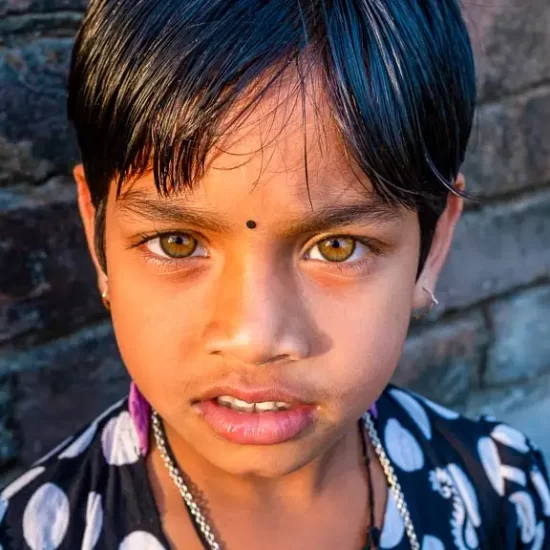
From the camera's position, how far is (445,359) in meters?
1.64

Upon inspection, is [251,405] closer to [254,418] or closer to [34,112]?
[254,418]

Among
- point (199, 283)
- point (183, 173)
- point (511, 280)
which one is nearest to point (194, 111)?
point (183, 173)

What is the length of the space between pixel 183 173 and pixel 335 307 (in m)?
0.21

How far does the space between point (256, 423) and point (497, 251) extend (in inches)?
40.2

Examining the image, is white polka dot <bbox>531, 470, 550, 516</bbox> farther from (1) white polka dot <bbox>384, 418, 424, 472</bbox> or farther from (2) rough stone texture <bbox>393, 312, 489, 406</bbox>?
(2) rough stone texture <bbox>393, 312, 489, 406</bbox>

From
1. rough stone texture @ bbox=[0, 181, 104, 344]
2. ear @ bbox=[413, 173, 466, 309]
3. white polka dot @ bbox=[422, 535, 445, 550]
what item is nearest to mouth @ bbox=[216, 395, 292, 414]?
ear @ bbox=[413, 173, 466, 309]

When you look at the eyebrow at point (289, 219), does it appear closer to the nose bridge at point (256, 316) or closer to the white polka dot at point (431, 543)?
the nose bridge at point (256, 316)

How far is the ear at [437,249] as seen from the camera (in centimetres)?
91

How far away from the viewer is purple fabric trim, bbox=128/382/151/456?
0.92 meters

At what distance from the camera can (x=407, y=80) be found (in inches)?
28.1

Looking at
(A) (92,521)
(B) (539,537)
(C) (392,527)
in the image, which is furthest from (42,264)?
(B) (539,537)

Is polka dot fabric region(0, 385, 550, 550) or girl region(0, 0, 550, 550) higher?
girl region(0, 0, 550, 550)

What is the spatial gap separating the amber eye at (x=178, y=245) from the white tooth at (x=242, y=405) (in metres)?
0.16

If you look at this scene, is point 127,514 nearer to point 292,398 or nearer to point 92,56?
point 292,398
